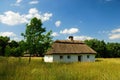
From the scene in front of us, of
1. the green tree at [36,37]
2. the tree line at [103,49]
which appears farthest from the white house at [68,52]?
the tree line at [103,49]

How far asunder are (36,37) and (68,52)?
12.1 m

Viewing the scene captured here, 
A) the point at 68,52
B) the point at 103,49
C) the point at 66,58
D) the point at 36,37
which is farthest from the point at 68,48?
the point at 103,49

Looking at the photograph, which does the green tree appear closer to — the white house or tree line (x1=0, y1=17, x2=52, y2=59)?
tree line (x1=0, y1=17, x2=52, y2=59)

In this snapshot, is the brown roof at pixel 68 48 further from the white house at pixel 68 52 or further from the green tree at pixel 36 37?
the green tree at pixel 36 37

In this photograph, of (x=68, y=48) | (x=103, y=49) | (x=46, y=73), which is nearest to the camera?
(x=46, y=73)

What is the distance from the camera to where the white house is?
Result: 46.0 m

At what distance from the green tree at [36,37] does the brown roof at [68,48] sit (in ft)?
28.5

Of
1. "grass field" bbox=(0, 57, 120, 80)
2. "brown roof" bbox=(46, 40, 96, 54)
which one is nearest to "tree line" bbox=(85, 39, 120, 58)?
"brown roof" bbox=(46, 40, 96, 54)

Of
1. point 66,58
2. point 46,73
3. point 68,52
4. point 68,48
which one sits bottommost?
point 66,58

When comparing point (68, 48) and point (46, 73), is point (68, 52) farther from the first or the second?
point (46, 73)

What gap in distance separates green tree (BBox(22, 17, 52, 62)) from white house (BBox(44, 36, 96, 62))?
27.9ft

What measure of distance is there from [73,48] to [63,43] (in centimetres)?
244

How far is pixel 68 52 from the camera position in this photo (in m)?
47.1

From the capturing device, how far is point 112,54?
93812mm
